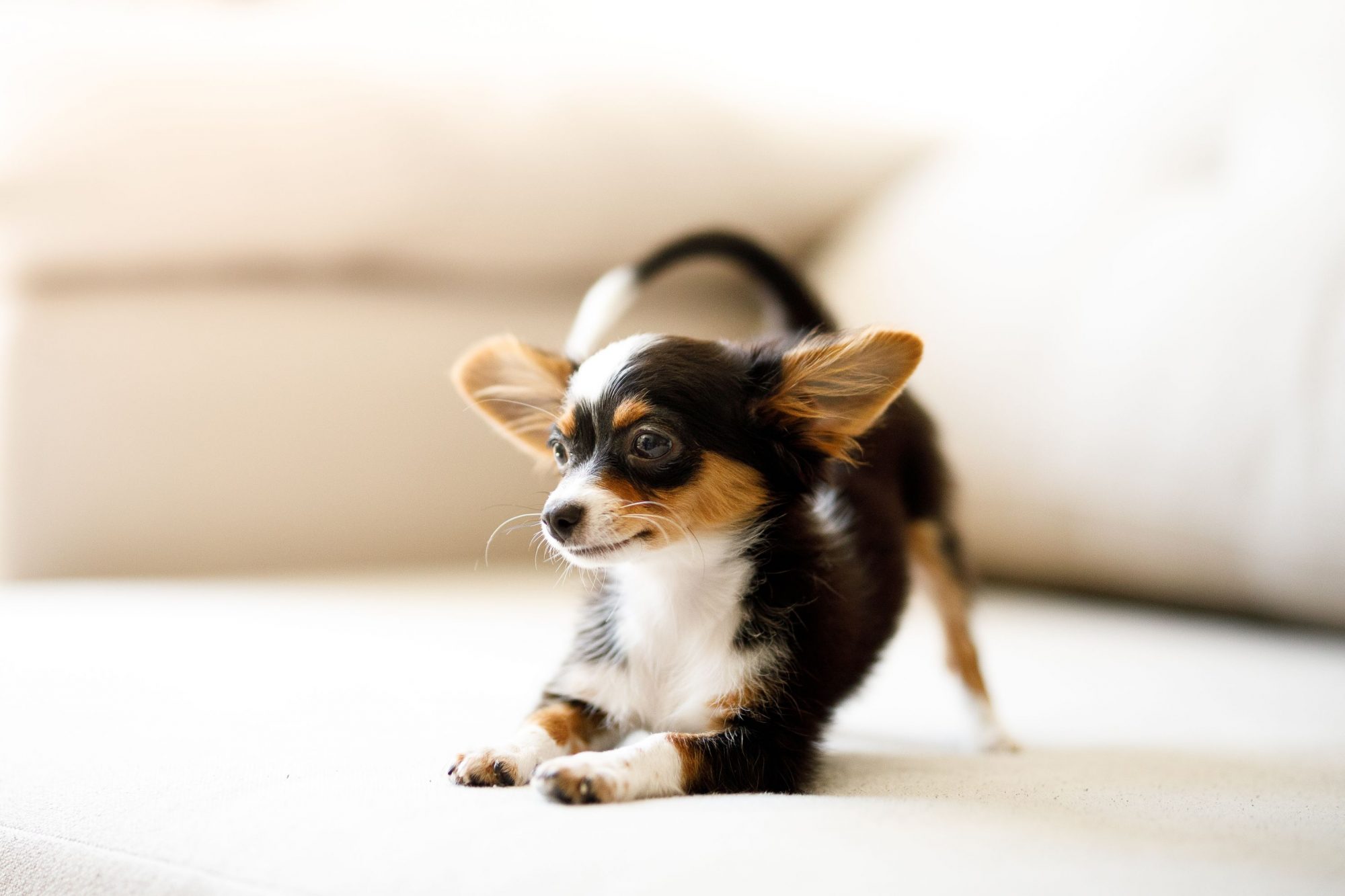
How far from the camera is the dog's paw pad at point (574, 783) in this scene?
3.15 ft

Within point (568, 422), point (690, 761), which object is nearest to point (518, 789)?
point (690, 761)

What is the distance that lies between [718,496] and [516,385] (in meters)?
0.33

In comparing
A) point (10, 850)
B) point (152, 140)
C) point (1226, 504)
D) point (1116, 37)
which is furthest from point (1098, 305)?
point (10, 850)

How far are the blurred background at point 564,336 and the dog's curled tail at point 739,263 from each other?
55 cm

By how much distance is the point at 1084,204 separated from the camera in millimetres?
2252

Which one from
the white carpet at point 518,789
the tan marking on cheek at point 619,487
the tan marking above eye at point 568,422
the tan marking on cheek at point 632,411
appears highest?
the tan marking on cheek at point 632,411

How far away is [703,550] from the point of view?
1235mm

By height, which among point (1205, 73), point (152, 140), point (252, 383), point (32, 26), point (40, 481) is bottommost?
point (40, 481)

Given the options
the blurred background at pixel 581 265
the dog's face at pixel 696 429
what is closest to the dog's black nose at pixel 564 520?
the dog's face at pixel 696 429

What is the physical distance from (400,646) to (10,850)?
2.47 ft

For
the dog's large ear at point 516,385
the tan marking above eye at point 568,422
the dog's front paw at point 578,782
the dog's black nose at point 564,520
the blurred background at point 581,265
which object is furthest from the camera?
the blurred background at point 581,265

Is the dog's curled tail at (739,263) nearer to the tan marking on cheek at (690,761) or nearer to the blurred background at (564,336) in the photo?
the blurred background at (564,336)

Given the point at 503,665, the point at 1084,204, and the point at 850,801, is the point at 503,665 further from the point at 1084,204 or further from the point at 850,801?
the point at 1084,204

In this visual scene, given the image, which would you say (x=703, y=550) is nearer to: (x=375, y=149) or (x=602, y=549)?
(x=602, y=549)
